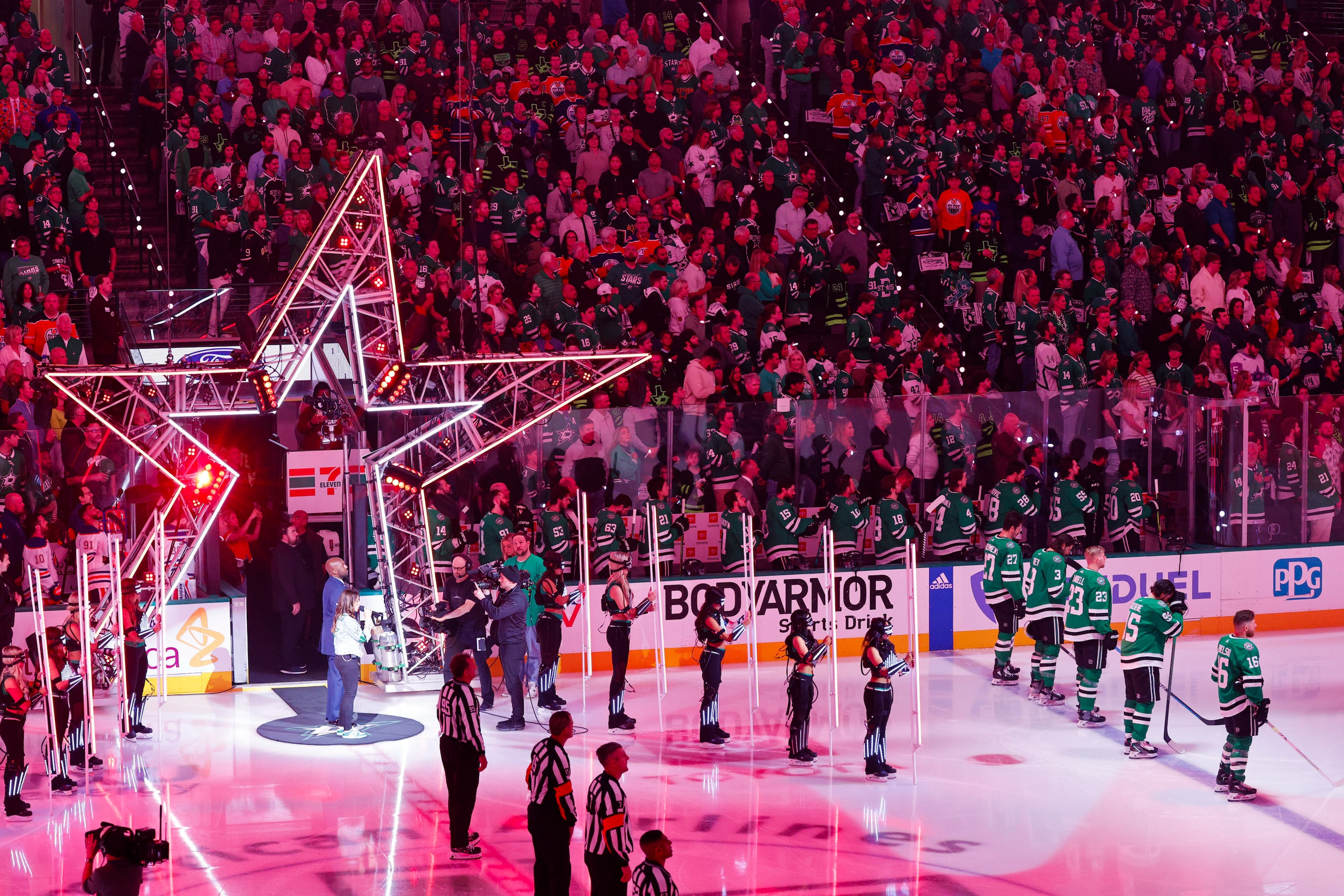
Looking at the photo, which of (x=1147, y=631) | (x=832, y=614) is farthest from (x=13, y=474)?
(x=1147, y=631)

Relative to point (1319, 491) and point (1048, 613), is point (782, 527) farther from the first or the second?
point (1319, 491)

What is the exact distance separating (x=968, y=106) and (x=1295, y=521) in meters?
8.34

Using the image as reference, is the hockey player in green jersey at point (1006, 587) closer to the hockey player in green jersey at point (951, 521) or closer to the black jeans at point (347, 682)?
the hockey player in green jersey at point (951, 521)

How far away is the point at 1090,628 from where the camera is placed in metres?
18.0

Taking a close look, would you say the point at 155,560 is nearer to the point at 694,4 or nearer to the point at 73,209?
the point at 73,209

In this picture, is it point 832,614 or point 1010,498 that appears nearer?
point 832,614

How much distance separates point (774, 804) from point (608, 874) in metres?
4.41

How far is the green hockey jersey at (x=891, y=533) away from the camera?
21.3 m

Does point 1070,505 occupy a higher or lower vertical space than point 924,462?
lower

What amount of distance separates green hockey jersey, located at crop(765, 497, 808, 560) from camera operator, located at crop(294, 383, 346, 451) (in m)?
5.06

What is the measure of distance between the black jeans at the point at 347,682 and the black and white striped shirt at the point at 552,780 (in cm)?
599

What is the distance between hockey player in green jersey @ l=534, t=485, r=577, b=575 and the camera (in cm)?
2033

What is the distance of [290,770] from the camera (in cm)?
1634

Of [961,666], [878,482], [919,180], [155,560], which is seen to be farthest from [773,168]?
[155,560]
